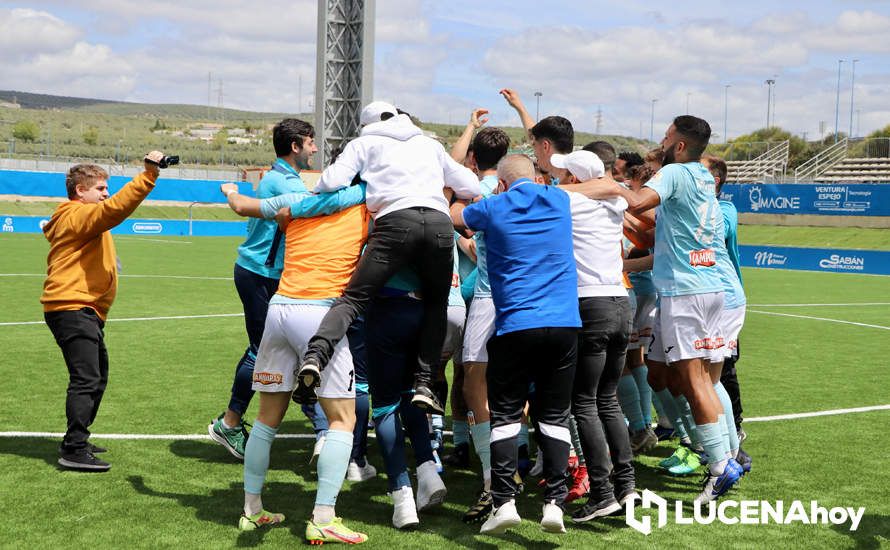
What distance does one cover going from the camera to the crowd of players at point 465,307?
A: 192 inches

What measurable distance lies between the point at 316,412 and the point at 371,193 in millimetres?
2359

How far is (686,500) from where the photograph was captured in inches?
231

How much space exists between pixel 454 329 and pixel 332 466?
166 centimetres

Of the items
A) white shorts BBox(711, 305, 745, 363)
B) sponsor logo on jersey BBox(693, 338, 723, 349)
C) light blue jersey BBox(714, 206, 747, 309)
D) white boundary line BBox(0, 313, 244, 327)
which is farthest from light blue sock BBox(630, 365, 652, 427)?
white boundary line BBox(0, 313, 244, 327)

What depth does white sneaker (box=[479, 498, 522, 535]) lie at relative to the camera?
479cm

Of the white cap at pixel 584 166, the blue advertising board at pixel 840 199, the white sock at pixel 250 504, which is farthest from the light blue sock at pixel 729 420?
the blue advertising board at pixel 840 199

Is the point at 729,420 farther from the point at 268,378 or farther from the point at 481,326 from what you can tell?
the point at 268,378

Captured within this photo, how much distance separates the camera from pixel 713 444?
18.6 feet

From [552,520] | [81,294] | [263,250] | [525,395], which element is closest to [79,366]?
[81,294]

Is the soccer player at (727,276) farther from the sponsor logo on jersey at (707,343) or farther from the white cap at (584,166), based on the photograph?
the white cap at (584,166)

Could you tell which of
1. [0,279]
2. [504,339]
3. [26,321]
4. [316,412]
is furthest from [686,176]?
[0,279]

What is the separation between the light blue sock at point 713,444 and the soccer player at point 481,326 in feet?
4.43

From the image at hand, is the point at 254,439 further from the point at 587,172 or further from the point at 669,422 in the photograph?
the point at 669,422
